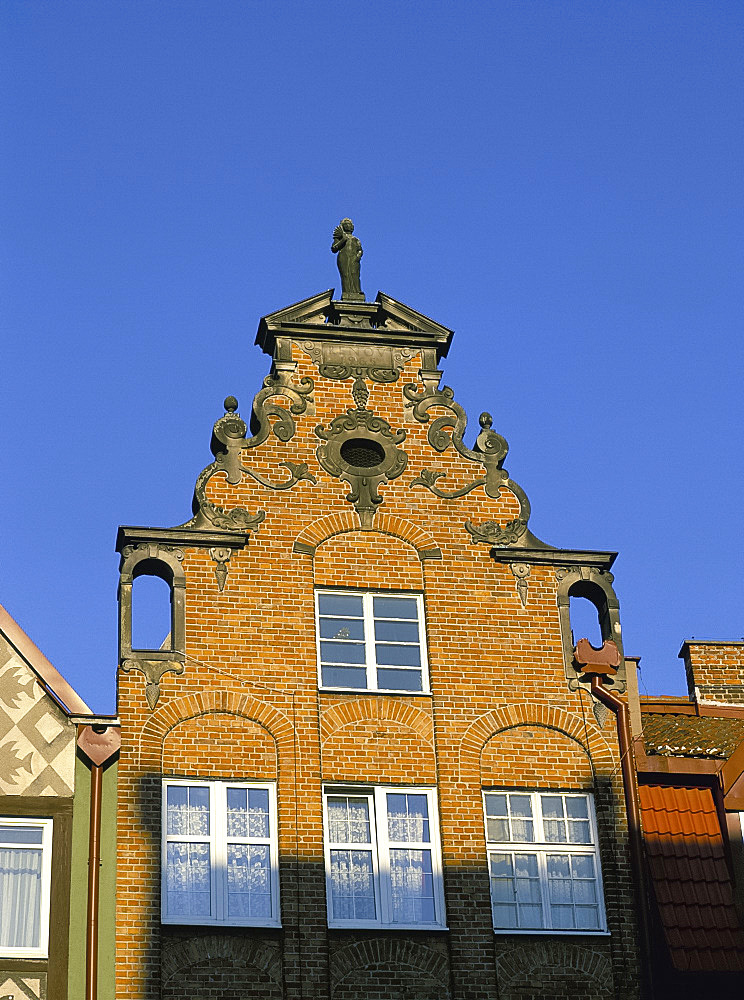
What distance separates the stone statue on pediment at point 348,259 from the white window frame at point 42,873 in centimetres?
868

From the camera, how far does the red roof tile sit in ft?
72.4

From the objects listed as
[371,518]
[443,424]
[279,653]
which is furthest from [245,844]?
[443,424]

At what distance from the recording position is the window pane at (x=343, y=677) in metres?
23.2

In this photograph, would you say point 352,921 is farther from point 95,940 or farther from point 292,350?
point 292,350

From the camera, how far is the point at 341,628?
23609 millimetres

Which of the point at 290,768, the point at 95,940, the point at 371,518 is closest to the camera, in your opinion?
the point at 95,940

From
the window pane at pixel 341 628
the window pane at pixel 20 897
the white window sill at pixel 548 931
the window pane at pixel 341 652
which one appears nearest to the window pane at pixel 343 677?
the window pane at pixel 341 652

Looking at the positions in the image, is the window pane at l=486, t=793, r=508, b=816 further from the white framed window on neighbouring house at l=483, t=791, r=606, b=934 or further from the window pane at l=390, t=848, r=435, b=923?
the window pane at l=390, t=848, r=435, b=923

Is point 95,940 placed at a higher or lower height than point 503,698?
lower

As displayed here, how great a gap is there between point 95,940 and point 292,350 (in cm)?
861

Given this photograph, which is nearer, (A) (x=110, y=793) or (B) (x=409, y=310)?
(A) (x=110, y=793)

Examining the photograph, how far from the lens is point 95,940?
68.2 feet

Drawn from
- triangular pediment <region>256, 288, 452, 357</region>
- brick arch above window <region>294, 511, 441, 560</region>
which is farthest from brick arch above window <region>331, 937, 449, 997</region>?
triangular pediment <region>256, 288, 452, 357</region>

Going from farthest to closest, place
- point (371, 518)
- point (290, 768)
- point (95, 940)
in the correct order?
point (371, 518) → point (290, 768) → point (95, 940)
